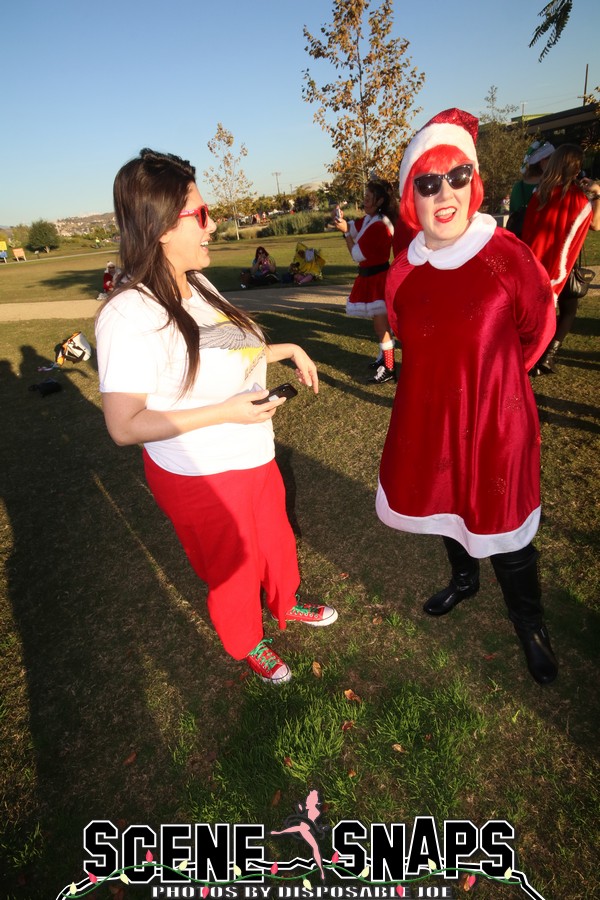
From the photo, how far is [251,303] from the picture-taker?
1206 centimetres

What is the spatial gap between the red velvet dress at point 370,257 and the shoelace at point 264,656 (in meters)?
4.54

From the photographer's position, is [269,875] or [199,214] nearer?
[199,214]

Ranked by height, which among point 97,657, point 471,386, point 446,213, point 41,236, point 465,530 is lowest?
point 97,657

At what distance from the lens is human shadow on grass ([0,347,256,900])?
7.10 ft

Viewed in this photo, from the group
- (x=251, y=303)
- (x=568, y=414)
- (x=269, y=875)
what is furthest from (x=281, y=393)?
(x=251, y=303)

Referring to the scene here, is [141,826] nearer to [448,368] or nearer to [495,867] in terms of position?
A: [495,867]

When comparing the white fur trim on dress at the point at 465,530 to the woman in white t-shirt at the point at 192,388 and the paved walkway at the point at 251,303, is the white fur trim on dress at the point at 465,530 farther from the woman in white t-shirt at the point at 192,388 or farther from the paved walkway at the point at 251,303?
the paved walkway at the point at 251,303

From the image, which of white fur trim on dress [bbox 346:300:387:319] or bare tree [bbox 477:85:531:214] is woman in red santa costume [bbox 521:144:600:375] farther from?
bare tree [bbox 477:85:531:214]

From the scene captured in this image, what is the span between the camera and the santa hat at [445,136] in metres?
1.80

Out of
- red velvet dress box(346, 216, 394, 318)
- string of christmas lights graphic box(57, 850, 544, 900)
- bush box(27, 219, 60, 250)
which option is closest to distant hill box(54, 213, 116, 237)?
bush box(27, 219, 60, 250)

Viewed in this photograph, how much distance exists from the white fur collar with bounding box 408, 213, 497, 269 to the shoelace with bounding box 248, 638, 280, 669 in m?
2.05

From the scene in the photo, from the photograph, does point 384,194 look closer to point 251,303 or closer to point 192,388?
point 192,388

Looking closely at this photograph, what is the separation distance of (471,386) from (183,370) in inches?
43.8

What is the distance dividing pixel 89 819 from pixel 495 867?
1695 millimetres
